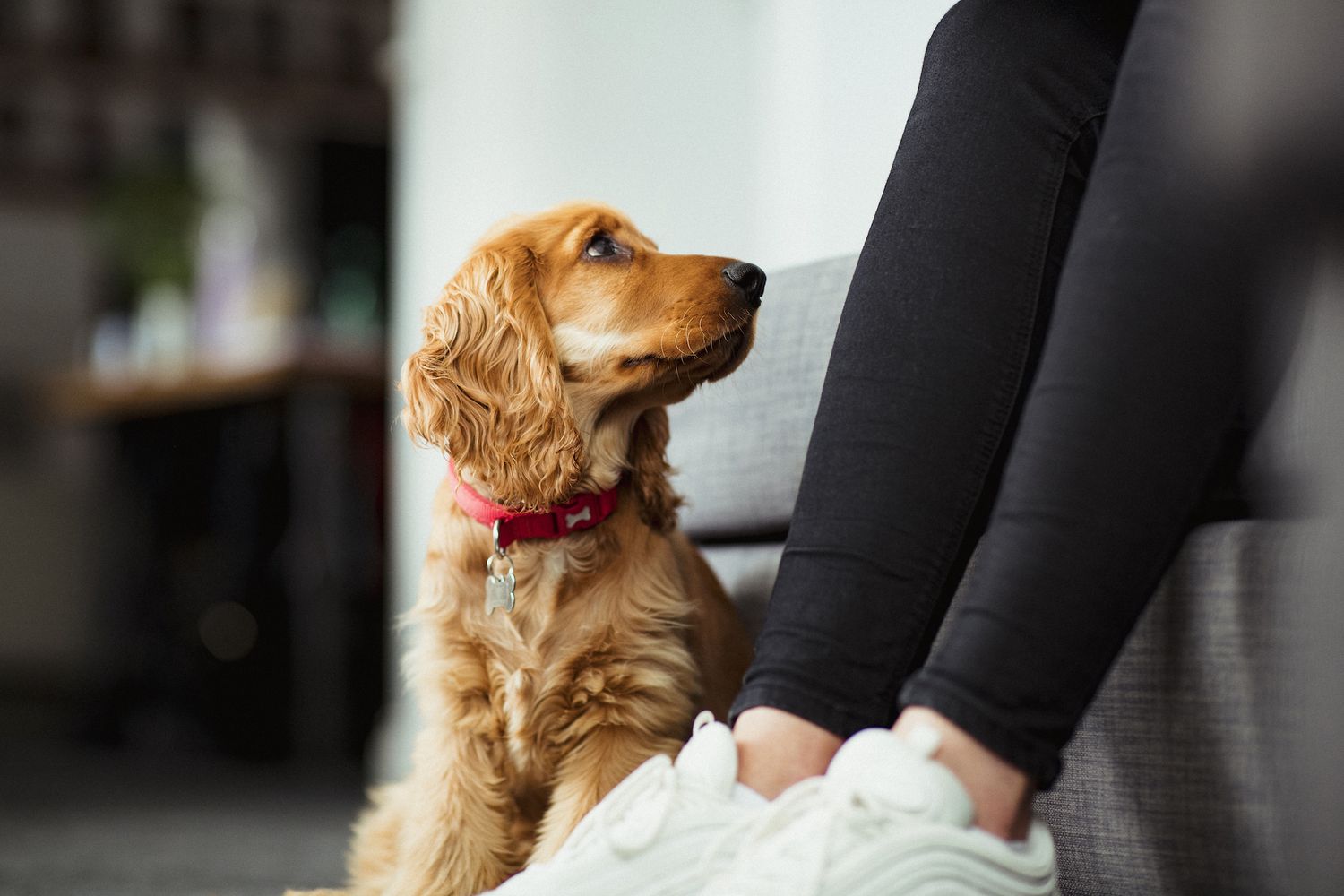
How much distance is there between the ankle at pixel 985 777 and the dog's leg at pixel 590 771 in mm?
480

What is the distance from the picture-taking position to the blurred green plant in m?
4.84

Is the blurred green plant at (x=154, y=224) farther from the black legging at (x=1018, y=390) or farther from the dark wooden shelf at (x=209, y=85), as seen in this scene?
the black legging at (x=1018, y=390)

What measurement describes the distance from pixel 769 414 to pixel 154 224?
4.28 metres

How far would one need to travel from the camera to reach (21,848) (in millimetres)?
2027

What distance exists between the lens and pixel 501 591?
1131 millimetres

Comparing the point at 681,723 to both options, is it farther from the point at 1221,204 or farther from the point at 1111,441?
the point at 1221,204

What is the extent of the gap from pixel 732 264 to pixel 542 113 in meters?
1.65

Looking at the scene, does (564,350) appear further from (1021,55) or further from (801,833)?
(801,833)

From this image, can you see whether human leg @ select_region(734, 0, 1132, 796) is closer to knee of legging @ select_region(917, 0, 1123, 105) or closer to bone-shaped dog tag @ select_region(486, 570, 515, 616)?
knee of legging @ select_region(917, 0, 1123, 105)

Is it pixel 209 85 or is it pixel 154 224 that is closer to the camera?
pixel 154 224

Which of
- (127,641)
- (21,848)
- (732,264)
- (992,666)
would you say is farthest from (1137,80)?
(127,641)

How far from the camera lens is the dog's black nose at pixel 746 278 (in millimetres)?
1250

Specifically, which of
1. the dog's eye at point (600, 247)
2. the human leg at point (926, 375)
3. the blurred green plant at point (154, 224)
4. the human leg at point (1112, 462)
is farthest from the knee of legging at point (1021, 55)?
the blurred green plant at point (154, 224)

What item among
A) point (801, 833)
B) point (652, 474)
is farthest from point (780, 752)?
point (652, 474)
